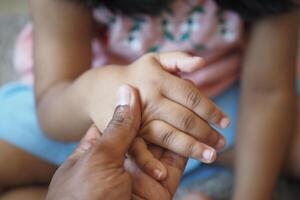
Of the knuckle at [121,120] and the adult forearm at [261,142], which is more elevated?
the knuckle at [121,120]

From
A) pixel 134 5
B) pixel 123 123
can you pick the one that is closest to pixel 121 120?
pixel 123 123

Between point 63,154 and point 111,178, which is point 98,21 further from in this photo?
point 111,178

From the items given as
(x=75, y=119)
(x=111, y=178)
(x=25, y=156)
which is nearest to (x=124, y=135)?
(x=111, y=178)

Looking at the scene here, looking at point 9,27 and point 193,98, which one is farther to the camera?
point 9,27

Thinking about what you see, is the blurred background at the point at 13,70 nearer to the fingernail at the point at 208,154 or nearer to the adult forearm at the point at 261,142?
the adult forearm at the point at 261,142

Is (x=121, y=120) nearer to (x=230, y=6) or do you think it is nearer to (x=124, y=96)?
(x=124, y=96)

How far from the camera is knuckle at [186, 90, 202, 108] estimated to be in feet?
1.63

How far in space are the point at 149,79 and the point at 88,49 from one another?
206mm

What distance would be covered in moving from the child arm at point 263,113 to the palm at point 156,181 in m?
0.20

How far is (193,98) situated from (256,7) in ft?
0.65

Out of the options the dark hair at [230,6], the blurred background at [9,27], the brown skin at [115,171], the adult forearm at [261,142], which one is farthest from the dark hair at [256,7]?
the blurred background at [9,27]

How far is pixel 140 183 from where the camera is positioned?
489mm

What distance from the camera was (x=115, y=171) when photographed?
451mm

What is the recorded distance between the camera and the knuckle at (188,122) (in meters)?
0.50
